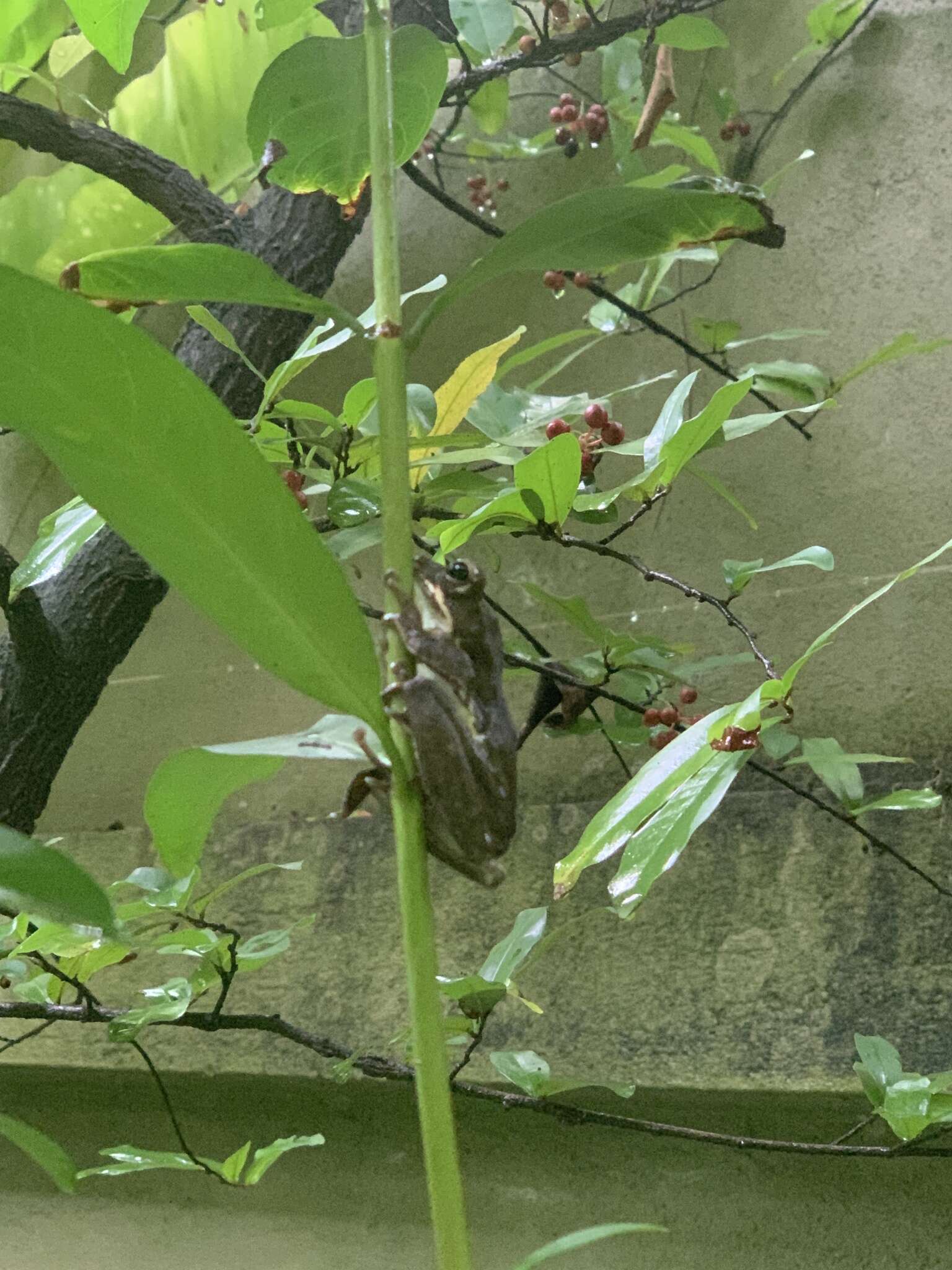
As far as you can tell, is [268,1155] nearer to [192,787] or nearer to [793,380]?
[192,787]

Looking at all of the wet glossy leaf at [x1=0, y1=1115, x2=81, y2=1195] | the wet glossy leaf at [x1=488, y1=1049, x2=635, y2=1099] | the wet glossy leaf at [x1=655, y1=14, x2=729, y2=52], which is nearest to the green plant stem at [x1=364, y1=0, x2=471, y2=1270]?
the wet glossy leaf at [x1=0, y1=1115, x2=81, y2=1195]

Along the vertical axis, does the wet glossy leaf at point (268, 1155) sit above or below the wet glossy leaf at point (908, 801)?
below

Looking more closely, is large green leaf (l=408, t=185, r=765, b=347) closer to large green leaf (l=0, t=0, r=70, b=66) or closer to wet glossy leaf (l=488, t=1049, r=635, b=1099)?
wet glossy leaf (l=488, t=1049, r=635, b=1099)

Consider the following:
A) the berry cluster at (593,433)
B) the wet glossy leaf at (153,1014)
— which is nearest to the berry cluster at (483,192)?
the berry cluster at (593,433)

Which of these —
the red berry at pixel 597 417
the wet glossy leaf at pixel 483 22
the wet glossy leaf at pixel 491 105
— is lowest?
the red berry at pixel 597 417

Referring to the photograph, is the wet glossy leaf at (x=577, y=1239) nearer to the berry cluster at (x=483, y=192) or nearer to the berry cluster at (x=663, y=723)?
the berry cluster at (x=663, y=723)

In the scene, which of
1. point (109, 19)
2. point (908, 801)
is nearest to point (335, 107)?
point (109, 19)
